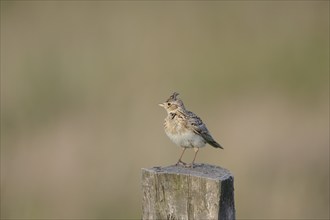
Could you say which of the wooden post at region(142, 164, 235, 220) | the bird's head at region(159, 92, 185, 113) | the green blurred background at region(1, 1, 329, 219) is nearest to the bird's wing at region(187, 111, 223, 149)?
the bird's head at region(159, 92, 185, 113)

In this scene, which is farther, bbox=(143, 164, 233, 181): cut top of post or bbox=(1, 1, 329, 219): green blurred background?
bbox=(1, 1, 329, 219): green blurred background

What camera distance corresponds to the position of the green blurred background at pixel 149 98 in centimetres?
1124

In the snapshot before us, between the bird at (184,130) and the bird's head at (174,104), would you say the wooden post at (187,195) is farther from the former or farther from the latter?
the bird's head at (174,104)

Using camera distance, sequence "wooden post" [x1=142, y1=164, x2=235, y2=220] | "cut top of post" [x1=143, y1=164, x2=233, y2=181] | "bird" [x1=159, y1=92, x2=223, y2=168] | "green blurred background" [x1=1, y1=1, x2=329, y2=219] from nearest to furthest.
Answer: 1. "wooden post" [x1=142, y1=164, x2=235, y2=220]
2. "cut top of post" [x1=143, y1=164, x2=233, y2=181]
3. "bird" [x1=159, y1=92, x2=223, y2=168]
4. "green blurred background" [x1=1, y1=1, x2=329, y2=219]

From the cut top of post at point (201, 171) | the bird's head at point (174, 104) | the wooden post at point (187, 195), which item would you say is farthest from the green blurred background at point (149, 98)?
the wooden post at point (187, 195)

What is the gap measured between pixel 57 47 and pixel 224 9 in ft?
14.0

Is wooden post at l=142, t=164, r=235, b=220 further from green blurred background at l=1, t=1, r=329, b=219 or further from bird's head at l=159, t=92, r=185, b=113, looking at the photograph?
green blurred background at l=1, t=1, r=329, b=219

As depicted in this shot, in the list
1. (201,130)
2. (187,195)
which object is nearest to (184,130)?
(201,130)

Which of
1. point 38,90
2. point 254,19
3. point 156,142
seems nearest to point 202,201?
point 156,142

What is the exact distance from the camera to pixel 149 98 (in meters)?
13.2

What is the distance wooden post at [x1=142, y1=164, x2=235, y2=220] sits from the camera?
465 cm

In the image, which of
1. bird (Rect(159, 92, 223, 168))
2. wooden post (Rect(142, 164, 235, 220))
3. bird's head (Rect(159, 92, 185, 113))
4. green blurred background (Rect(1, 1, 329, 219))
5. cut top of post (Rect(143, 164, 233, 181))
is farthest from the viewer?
green blurred background (Rect(1, 1, 329, 219))

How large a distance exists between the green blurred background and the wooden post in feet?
19.7

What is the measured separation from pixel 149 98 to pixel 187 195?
27.8 ft
